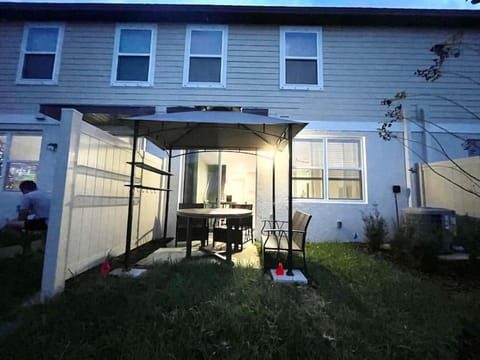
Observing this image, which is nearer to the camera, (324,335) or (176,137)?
(324,335)

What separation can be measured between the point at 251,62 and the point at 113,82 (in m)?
3.61

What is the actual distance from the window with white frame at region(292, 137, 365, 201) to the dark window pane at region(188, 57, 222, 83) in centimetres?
274

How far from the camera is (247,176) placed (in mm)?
6602

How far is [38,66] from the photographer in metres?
6.21

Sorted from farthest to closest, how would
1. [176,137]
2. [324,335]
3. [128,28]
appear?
[128,28], [176,137], [324,335]

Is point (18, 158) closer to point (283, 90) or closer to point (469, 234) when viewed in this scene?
point (283, 90)

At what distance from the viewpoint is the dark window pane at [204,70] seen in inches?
245

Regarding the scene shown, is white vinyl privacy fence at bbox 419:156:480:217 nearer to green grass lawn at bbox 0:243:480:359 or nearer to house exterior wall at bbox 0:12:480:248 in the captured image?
house exterior wall at bbox 0:12:480:248

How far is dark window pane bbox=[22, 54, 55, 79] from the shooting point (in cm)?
617

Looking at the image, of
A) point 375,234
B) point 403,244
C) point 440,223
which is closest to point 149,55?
point 375,234

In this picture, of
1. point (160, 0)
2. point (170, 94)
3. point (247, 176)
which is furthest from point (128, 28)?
point (247, 176)

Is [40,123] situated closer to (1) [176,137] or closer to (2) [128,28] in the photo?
(2) [128,28]

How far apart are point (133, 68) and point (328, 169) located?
568cm

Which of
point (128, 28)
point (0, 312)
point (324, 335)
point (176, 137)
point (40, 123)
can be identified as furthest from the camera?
point (128, 28)
